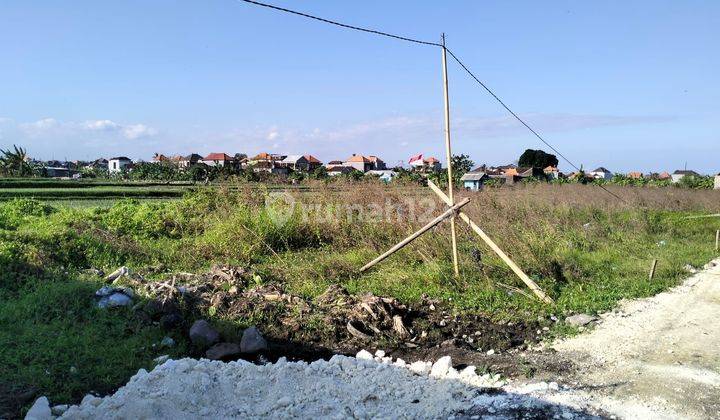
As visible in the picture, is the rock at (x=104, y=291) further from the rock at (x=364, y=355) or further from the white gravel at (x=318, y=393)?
the rock at (x=364, y=355)

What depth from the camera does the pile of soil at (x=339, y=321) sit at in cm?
546

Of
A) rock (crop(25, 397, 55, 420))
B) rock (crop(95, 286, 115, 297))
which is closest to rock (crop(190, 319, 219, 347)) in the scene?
rock (crop(95, 286, 115, 297))

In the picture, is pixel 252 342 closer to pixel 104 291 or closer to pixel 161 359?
pixel 161 359

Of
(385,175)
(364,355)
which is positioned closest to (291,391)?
(364,355)

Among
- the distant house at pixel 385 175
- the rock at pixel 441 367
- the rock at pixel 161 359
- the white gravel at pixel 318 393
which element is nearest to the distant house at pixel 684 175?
the distant house at pixel 385 175

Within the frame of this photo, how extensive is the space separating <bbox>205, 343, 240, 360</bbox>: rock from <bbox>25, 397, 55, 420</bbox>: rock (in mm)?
1436

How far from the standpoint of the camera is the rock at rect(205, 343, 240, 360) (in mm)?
5074

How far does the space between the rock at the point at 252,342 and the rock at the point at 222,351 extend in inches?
2.9

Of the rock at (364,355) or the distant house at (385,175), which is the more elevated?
the distant house at (385,175)

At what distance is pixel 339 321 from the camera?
19.2ft

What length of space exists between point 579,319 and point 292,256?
5.02 metres

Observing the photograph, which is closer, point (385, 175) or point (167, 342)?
point (167, 342)

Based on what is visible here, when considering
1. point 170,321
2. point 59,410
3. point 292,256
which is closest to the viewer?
point 59,410

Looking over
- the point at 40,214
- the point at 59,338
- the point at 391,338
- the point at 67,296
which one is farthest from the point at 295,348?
the point at 40,214
